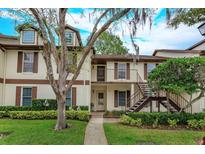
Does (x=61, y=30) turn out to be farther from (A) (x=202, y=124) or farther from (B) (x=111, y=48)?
(B) (x=111, y=48)

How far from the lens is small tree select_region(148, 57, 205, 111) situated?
35.0 feet

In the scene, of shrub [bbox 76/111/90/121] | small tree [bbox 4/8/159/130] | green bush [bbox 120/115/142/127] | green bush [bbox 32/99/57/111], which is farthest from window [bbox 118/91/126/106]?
small tree [bbox 4/8/159/130]

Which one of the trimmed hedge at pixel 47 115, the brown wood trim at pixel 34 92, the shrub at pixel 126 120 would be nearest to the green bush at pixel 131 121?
the shrub at pixel 126 120

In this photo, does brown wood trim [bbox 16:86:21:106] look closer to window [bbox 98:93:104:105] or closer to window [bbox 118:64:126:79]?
window [bbox 98:93:104:105]

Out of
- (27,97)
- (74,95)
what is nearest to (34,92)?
(27,97)

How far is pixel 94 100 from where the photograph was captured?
1895cm

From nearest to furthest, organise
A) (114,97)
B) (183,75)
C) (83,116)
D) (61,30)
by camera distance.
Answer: (61,30), (183,75), (83,116), (114,97)

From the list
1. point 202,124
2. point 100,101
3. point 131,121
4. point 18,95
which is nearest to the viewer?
point 202,124

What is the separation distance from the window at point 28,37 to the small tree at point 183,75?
9.23 metres

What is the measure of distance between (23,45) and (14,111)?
4.52m

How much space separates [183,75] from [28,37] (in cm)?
1077

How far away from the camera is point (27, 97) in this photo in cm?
1536

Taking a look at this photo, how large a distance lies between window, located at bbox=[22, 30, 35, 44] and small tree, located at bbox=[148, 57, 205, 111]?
30.3ft
